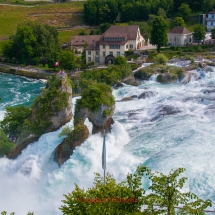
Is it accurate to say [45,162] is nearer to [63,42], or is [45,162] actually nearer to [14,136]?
[14,136]

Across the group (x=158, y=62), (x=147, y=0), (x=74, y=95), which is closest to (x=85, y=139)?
(x=74, y=95)

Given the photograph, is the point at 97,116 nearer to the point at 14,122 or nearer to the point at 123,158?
the point at 123,158

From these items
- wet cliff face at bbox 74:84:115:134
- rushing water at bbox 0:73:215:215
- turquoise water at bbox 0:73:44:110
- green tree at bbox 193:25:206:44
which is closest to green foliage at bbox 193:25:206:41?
green tree at bbox 193:25:206:44

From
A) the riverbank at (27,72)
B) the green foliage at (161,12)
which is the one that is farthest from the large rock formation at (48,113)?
the green foliage at (161,12)

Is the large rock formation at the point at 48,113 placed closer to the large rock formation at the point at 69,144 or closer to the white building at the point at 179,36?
the large rock formation at the point at 69,144

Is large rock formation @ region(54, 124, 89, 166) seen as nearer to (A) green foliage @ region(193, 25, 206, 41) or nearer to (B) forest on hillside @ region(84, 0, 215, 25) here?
(A) green foliage @ region(193, 25, 206, 41)
